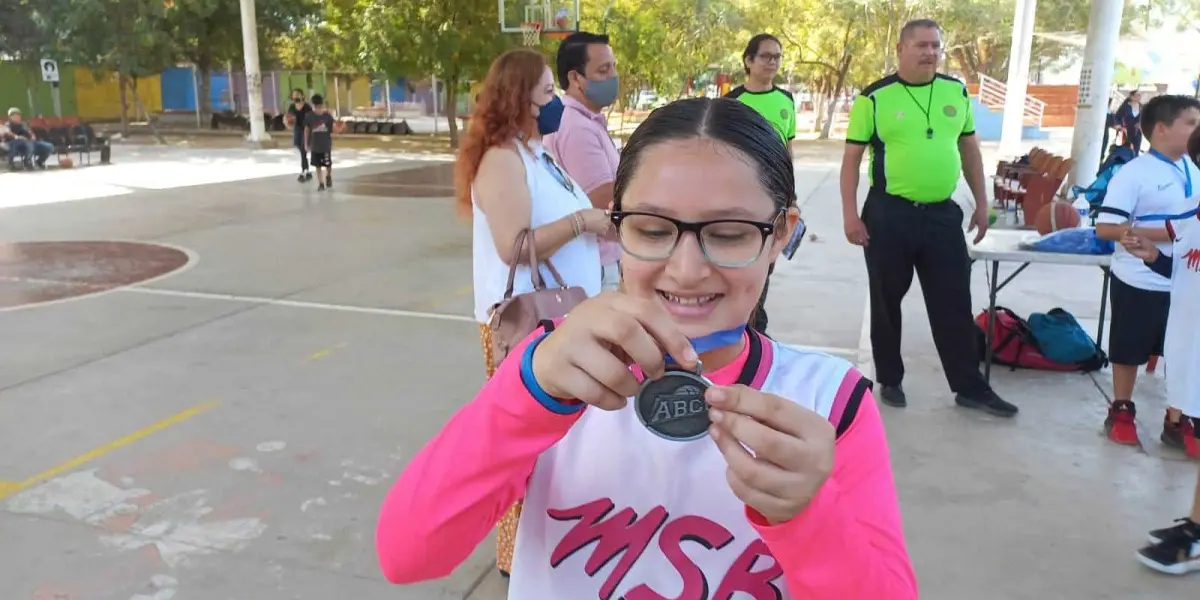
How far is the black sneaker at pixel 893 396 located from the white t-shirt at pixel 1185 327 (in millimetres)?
1310

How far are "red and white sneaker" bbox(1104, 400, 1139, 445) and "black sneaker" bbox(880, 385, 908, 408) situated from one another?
0.98m

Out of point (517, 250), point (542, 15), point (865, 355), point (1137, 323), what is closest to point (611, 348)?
point (517, 250)

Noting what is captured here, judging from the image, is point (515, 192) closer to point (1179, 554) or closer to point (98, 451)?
point (1179, 554)

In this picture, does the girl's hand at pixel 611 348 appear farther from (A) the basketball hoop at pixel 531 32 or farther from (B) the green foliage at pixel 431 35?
(B) the green foliage at pixel 431 35

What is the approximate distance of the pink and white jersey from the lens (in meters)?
1.15

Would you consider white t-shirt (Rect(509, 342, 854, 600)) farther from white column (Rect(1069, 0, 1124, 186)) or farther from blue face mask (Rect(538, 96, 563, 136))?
white column (Rect(1069, 0, 1124, 186))

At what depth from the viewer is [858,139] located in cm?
478

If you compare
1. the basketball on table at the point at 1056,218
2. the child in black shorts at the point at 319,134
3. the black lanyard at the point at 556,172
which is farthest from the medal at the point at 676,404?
the child in black shorts at the point at 319,134

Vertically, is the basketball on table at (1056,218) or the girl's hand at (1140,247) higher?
the girl's hand at (1140,247)

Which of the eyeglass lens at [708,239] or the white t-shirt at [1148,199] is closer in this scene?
the eyeglass lens at [708,239]

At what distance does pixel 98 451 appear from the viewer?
14.2 ft

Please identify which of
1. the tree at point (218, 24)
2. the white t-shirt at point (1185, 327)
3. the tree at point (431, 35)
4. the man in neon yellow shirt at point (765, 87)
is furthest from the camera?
the tree at point (218, 24)

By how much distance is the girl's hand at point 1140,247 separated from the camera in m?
4.05

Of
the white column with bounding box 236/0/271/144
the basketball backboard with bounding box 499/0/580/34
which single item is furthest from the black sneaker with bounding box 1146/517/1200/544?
the white column with bounding box 236/0/271/144
